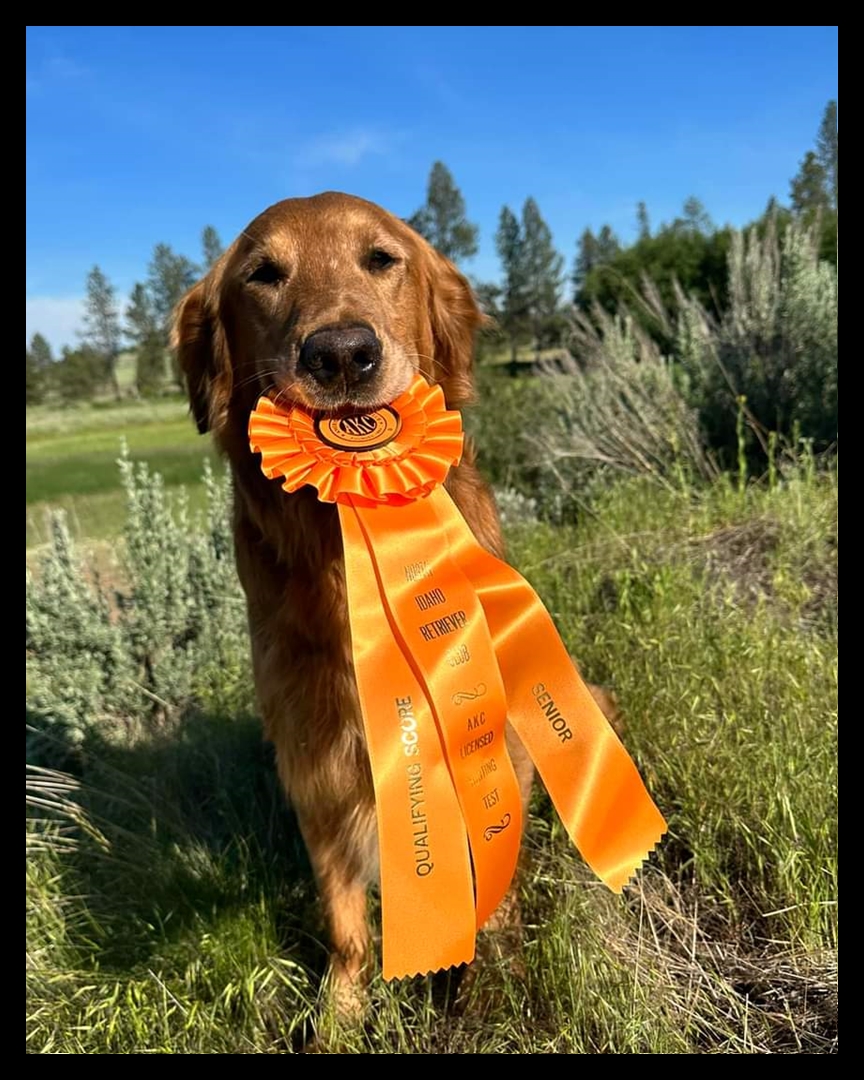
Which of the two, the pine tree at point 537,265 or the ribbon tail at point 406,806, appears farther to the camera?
the pine tree at point 537,265

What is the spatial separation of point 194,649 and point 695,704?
8.60ft

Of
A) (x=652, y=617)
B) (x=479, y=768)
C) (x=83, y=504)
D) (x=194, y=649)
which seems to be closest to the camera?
(x=479, y=768)

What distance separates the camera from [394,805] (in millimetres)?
1525

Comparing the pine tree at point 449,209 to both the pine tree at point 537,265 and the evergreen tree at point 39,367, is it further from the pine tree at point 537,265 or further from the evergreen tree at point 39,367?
the evergreen tree at point 39,367

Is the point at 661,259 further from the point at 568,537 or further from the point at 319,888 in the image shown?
the point at 319,888

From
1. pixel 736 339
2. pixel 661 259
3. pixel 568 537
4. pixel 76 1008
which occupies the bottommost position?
pixel 76 1008

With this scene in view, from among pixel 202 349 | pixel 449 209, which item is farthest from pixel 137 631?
pixel 449 209

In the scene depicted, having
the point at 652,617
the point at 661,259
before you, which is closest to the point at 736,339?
the point at 652,617

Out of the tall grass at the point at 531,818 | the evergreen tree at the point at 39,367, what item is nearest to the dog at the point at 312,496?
the tall grass at the point at 531,818

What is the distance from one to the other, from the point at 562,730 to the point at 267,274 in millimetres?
1440

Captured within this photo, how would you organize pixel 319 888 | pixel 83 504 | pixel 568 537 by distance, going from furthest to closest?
pixel 83 504 < pixel 568 537 < pixel 319 888

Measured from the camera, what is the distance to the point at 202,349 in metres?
2.16

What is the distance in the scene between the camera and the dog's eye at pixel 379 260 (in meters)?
1.98

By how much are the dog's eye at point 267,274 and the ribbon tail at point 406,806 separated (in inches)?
27.3
